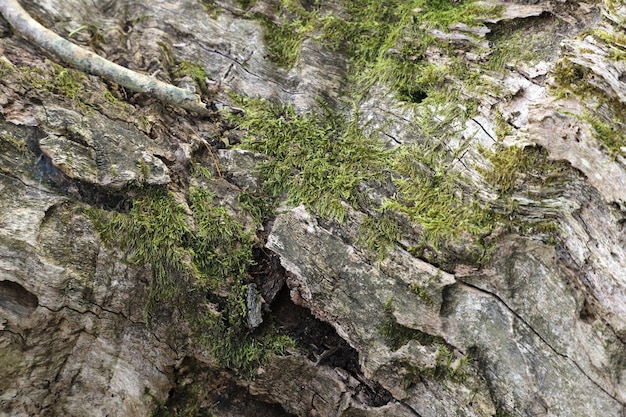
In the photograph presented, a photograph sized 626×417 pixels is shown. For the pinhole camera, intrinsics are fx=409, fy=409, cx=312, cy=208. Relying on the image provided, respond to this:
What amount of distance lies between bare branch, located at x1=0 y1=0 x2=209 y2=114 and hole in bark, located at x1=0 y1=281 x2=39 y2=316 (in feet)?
6.35

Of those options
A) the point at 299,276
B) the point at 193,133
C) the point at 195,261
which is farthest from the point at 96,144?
the point at 299,276

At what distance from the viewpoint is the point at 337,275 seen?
3.16 meters

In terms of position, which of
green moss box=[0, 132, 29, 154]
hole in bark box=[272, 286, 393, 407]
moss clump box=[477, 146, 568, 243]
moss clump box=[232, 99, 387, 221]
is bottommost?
hole in bark box=[272, 286, 393, 407]

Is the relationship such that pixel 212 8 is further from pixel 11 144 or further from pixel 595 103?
pixel 595 103

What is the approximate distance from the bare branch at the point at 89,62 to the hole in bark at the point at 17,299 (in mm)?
1935

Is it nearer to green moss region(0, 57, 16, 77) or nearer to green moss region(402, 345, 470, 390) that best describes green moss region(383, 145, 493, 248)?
green moss region(402, 345, 470, 390)

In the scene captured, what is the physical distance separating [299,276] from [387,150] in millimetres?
1304

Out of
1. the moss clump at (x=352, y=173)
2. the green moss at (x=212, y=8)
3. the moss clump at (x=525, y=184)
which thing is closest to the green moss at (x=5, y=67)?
the moss clump at (x=352, y=173)

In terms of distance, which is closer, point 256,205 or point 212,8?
point 256,205

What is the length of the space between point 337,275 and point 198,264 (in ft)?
3.76

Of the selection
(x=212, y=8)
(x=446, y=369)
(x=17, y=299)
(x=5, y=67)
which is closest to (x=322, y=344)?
(x=446, y=369)

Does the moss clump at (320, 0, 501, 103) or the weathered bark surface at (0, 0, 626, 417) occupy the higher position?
the moss clump at (320, 0, 501, 103)

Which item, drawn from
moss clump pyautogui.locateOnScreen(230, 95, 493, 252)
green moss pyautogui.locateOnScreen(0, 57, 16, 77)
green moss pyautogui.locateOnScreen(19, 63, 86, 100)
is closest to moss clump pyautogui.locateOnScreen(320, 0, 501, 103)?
moss clump pyautogui.locateOnScreen(230, 95, 493, 252)

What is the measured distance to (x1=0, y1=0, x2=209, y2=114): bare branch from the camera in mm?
3764
